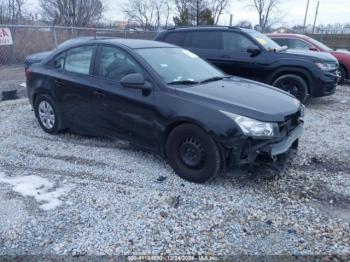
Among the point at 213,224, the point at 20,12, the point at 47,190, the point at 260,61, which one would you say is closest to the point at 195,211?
the point at 213,224

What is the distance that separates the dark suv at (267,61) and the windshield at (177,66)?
3257 millimetres

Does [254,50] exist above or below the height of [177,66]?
above

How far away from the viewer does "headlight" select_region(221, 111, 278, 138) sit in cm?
359

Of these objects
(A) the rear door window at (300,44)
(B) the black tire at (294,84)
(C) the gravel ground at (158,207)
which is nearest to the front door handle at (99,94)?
(C) the gravel ground at (158,207)

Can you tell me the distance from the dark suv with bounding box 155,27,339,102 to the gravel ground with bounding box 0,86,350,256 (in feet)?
9.80

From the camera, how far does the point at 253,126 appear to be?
3.61 meters

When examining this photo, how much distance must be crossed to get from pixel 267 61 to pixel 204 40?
5.79ft

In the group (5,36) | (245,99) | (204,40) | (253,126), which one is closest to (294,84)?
(204,40)

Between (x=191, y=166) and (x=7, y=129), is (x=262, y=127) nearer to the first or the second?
(x=191, y=166)

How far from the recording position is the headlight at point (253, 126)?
3588mm

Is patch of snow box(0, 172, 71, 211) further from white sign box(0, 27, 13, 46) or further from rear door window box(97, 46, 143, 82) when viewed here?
white sign box(0, 27, 13, 46)

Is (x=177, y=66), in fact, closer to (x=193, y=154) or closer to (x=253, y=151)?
(x=193, y=154)

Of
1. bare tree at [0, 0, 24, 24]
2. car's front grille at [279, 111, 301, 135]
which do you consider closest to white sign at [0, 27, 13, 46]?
bare tree at [0, 0, 24, 24]

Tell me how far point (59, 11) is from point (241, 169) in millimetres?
28282
